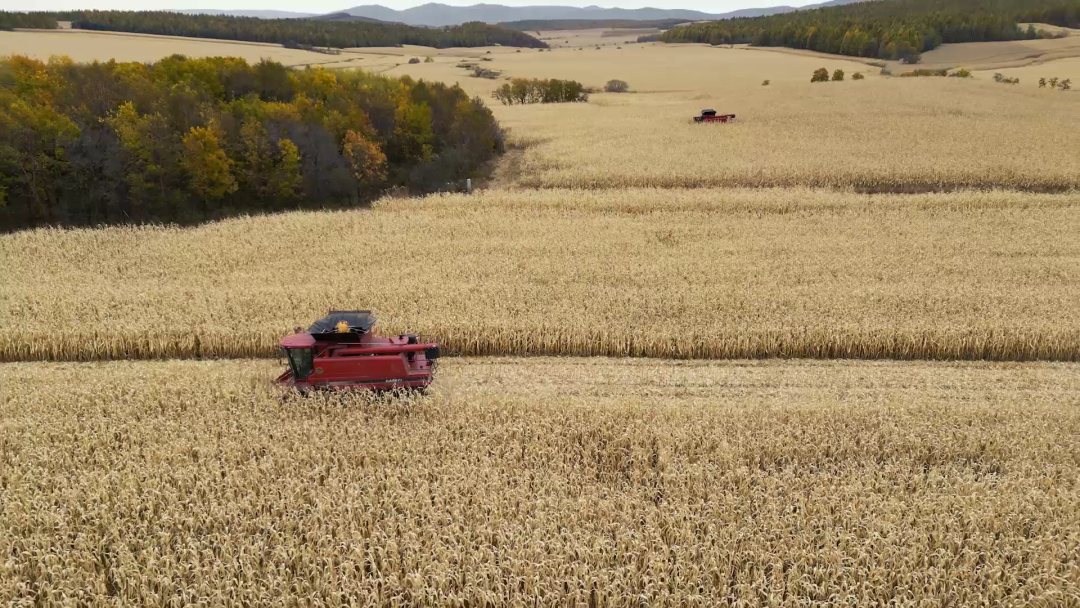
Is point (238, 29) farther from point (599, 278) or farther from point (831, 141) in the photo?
point (599, 278)

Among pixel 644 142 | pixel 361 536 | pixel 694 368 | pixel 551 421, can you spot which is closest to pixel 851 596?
pixel 551 421

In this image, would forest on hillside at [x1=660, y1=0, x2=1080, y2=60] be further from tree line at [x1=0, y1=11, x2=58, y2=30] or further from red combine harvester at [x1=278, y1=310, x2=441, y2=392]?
tree line at [x1=0, y1=11, x2=58, y2=30]

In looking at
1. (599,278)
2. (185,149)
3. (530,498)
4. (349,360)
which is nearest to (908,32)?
(599,278)

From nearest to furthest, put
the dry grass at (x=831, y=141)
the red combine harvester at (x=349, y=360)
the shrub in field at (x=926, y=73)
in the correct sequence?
the red combine harvester at (x=349, y=360), the dry grass at (x=831, y=141), the shrub in field at (x=926, y=73)

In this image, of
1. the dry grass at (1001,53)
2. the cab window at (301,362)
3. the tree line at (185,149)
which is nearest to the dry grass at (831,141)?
the tree line at (185,149)

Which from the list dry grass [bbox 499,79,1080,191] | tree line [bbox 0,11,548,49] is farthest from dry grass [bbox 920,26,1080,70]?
tree line [bbox 0,11,548,49]

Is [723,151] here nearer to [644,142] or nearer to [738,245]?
[644,142]

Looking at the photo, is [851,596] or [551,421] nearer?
[851,596]

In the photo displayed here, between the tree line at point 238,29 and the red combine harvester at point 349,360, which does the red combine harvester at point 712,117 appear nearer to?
the red combine harvester at point 349,360
